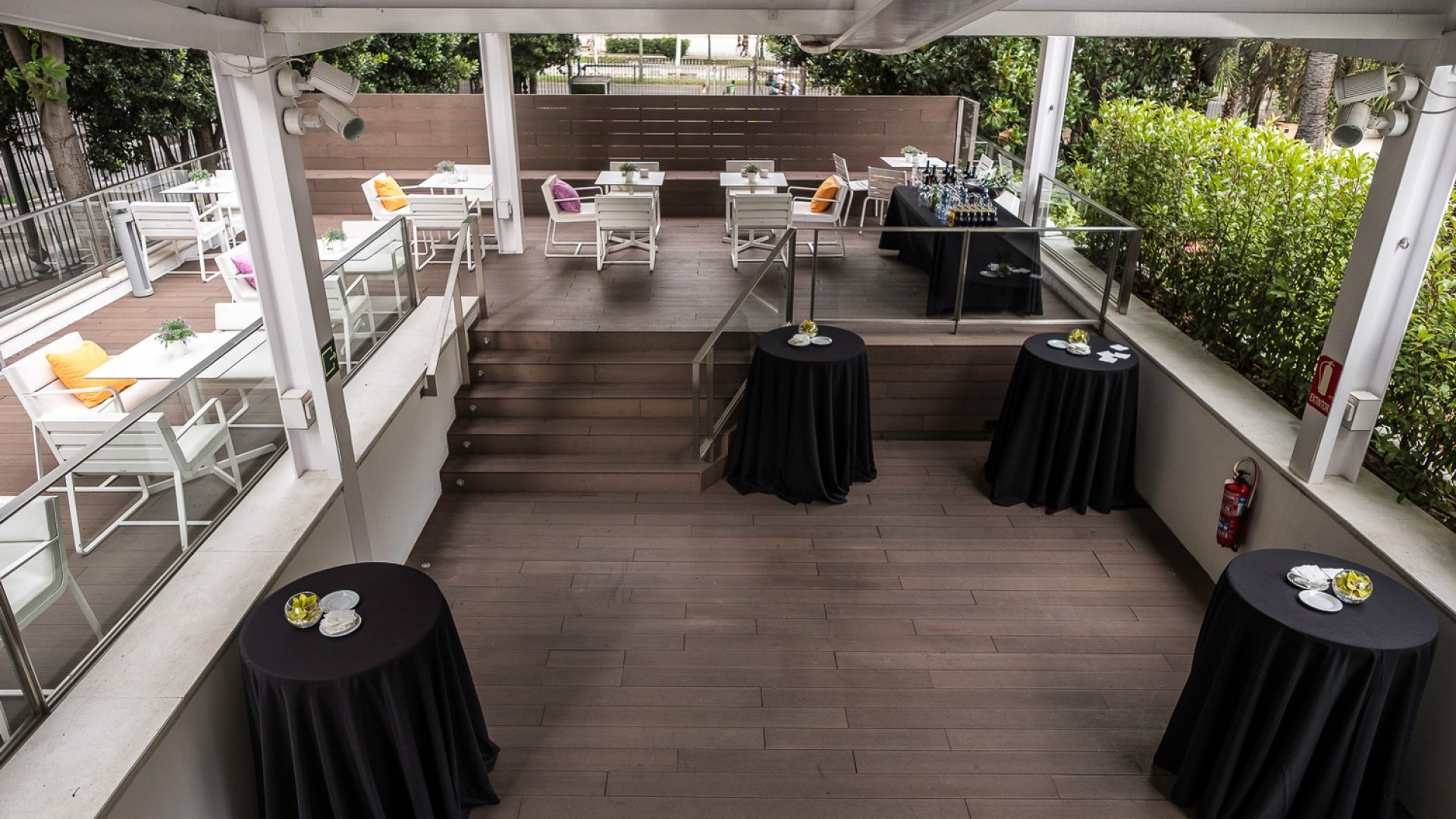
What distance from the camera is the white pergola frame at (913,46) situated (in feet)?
12.0

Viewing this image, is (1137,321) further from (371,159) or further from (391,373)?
(371,159)

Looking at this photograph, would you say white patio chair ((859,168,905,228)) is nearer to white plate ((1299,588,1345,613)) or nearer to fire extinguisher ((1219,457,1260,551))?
fire extinguisher ((1219,457,1260,551))

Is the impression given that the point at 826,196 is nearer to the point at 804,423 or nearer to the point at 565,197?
the point at 565,197

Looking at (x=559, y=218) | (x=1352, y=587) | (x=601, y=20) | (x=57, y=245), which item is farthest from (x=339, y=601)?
(x=57, y=245)

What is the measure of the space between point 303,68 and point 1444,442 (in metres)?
15.5

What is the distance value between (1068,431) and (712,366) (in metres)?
2.25

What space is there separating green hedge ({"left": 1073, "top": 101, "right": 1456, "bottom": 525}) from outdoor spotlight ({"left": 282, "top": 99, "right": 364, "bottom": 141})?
187 inches

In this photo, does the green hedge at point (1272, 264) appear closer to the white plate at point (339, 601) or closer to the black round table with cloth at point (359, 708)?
the black round table with cloth at point (359, 708)

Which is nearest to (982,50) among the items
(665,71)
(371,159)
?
(371,159)

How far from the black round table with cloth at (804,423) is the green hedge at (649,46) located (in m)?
27.6

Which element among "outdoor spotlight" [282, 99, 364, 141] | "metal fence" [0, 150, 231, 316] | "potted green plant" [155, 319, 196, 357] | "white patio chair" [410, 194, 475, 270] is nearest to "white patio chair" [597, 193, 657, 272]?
"white patio chair" [410, 194, 475, 270]

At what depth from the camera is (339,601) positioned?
10.9 feet

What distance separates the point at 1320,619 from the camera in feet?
10.7

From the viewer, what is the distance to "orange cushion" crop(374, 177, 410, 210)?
9.15 metres
